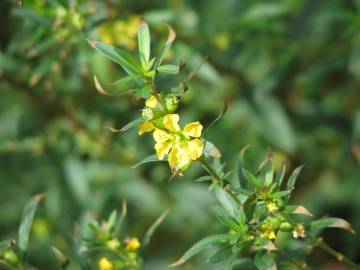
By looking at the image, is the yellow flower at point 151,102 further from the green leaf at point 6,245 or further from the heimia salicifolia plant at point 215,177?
the green leaf at point 6,245

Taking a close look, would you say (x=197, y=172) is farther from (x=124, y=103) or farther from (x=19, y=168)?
(x=19, y=168)

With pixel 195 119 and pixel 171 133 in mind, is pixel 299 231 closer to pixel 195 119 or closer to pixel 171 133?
pixel 171 133

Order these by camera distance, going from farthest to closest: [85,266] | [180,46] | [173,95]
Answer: [180,46] < [85,266] < [173,95]

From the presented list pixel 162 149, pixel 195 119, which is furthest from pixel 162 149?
pixel 195 119

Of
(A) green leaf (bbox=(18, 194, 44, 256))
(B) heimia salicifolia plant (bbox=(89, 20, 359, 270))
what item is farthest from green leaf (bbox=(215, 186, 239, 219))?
(A) green leaf (bbox=(18, 194, 44, 256))

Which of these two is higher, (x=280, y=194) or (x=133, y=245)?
(x=280, y=194)

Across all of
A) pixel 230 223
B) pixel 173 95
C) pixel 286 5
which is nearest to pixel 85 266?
pixel 230 223

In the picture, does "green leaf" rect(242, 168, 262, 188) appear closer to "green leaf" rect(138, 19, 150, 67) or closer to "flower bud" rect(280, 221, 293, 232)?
"flower bud" rect(280, 221, 293, 232)

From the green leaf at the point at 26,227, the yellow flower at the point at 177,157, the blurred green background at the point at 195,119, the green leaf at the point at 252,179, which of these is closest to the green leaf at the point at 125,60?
the yellow flower at the point at 177,157
